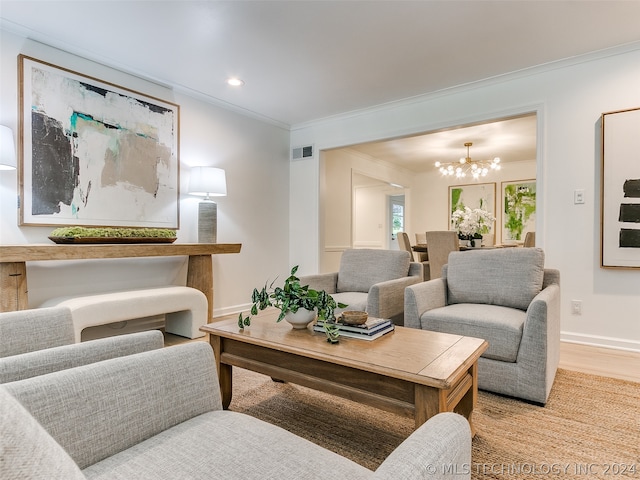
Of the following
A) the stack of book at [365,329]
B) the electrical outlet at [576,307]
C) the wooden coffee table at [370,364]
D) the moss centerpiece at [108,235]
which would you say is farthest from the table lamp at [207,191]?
the electrical outlet at [576,307]

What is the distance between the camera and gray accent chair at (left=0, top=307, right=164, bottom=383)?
0.97 meters

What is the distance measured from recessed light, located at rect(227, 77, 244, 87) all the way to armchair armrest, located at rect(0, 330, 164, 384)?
2939 millimetres

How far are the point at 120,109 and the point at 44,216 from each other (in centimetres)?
115

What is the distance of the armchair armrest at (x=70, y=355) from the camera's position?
3.12 ft

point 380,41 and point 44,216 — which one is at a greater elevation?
point 380,41

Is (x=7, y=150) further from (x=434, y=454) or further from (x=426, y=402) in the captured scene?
(x=434, y=454)

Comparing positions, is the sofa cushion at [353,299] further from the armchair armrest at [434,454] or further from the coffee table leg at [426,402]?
the armchair armrest at [434,454]

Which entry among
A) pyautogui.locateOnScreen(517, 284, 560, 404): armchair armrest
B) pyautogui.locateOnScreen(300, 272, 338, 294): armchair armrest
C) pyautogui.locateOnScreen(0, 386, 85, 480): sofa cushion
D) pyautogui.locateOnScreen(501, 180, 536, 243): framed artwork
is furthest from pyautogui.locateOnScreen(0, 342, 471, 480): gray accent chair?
pyautogui.locateOnScreen(501, 180, 536, 243): framed artwork

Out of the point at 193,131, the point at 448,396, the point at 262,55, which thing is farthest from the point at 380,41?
A: the point at 448,396

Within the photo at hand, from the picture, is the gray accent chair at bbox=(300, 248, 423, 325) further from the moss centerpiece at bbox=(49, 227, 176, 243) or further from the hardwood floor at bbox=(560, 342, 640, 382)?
the moss centerpiece at bbox=(49, 227, 176, 243)

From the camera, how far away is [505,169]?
273 inches

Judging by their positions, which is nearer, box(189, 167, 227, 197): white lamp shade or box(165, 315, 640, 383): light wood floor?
box(165, 315, 640, 383): light wood floor

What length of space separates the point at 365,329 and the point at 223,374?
78 cm

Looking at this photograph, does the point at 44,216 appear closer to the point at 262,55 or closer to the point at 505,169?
the point at 262,55
